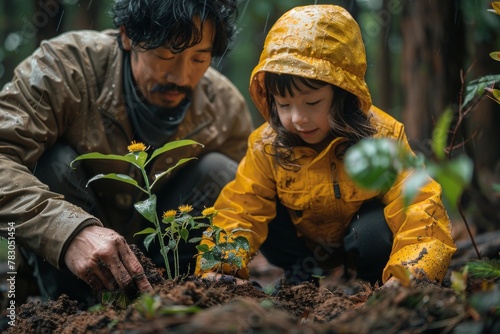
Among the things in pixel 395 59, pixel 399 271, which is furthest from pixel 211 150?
pixel 395 59

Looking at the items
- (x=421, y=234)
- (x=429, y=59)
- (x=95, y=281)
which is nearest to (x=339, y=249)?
(x=421, y=234)

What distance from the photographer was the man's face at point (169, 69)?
2812 millimetres

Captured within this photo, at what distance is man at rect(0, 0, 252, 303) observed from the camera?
2.50 meters

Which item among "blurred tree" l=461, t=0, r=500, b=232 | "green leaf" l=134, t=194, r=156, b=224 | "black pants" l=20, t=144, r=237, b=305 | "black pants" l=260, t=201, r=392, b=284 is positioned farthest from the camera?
"blurred tree" l=461, t=0, r=500, b=232

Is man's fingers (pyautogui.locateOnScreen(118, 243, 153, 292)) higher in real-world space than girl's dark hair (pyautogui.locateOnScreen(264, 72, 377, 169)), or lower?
lower

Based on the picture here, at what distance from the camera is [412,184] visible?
117cm

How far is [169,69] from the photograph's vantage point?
2846 mm

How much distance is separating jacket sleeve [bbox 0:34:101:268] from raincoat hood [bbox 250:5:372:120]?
0.93 m

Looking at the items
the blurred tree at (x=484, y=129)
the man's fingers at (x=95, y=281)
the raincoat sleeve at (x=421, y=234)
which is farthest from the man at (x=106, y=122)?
the blurred tree at (x=484, y=129)

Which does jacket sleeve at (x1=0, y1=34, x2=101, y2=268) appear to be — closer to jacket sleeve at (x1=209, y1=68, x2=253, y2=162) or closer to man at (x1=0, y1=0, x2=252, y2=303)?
man at (x1=0, y1=0, x2=252, y2=303)

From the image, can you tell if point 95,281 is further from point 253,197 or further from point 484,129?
point 484,129

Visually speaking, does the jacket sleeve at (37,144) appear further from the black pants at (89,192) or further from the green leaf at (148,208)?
the green leaf at (148,208)

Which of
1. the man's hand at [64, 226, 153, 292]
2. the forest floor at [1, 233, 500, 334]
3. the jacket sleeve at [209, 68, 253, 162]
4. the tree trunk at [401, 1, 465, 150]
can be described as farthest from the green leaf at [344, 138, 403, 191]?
the tree trunk at [401, 1, 465, 150]

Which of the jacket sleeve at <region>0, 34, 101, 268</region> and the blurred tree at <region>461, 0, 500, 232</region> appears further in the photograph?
the blurred tree at <region>461, 0, 500, 232</region>
